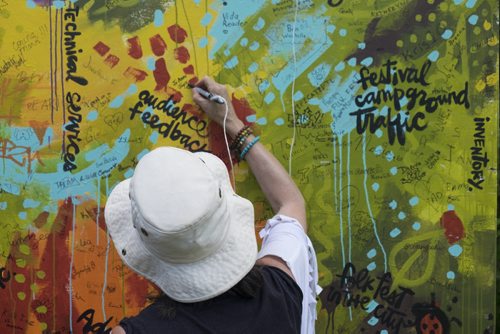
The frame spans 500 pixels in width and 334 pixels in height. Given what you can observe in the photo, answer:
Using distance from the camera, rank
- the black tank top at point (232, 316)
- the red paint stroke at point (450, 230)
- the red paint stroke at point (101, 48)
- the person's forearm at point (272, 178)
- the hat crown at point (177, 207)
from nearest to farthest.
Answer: the hat crown at point (177, 207)
the black tank top at point (232, 316)
the person's forearm at point (272, 178)
the red paint stroke at point (101, 48)
the red paint stroke at point (450, 230)

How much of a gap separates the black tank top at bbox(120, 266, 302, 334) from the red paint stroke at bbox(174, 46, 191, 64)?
1.05 m

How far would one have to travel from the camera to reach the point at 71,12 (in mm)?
2186

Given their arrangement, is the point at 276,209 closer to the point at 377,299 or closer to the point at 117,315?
the point at 377,299

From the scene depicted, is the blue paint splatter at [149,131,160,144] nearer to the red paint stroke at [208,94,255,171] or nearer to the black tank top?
the red paint stroke at [208,94,255,171]

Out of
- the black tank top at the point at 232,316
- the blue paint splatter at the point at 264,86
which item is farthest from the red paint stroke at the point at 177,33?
the black tank top at the point at 232,316

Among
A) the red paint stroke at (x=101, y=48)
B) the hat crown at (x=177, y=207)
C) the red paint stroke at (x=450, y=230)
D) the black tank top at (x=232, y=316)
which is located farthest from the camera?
the red paint stroke at (x=450, y=230)

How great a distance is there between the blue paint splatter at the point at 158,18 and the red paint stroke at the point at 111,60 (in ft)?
0.71

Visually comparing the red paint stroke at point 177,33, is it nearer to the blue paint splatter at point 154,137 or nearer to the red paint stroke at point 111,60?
the red paint stroke at point 111,60

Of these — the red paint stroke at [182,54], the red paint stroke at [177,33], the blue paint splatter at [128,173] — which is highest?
the red paint stroke at [177,33]

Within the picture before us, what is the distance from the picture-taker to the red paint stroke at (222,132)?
2.26m

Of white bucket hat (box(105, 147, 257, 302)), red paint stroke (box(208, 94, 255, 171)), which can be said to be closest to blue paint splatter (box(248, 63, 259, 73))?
red paint stroke (box(208, 94, 255, 171))

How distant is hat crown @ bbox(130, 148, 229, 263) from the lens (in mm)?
1257

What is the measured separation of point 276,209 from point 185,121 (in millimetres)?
531

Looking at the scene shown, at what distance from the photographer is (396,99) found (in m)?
2.31
